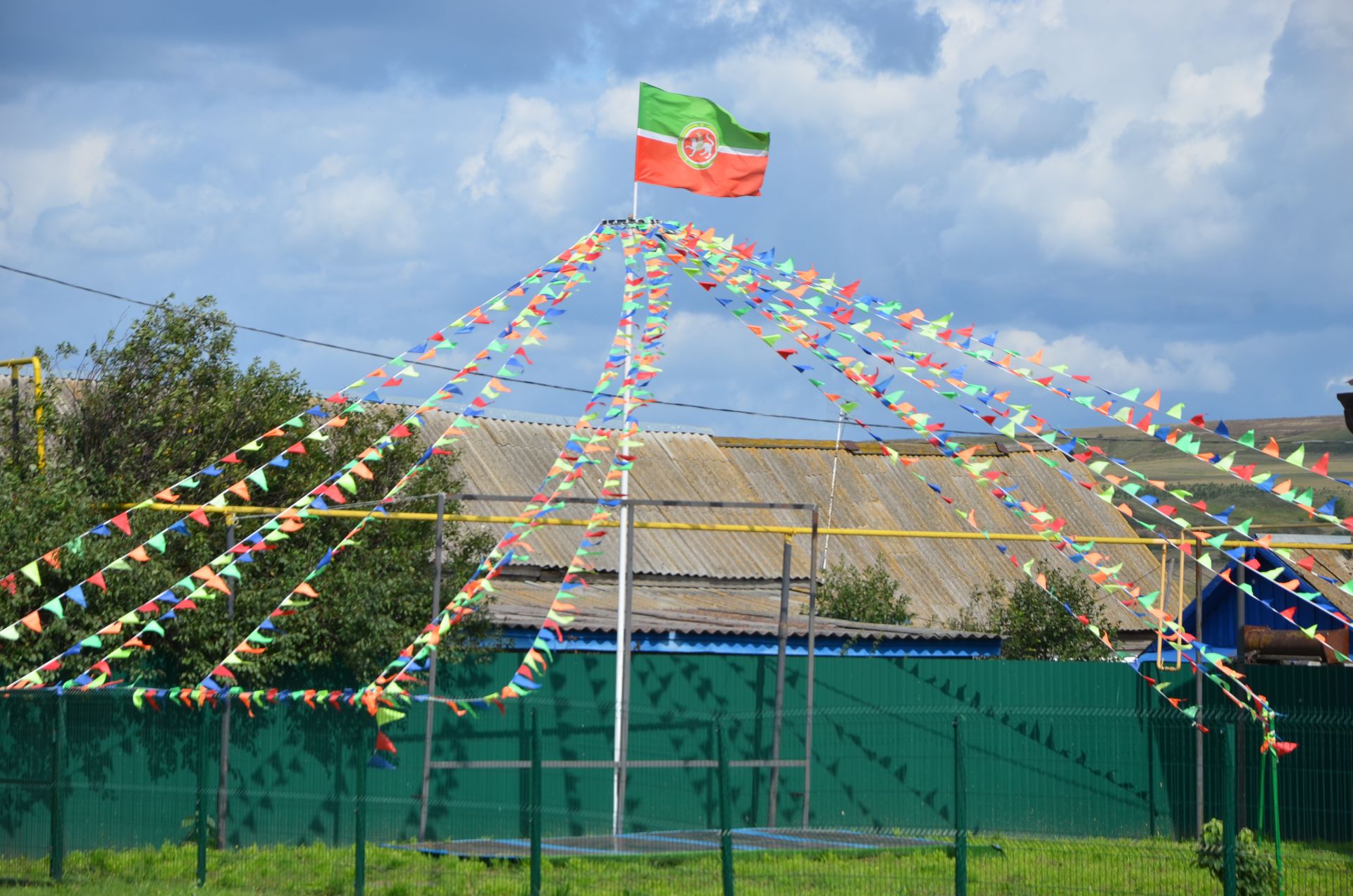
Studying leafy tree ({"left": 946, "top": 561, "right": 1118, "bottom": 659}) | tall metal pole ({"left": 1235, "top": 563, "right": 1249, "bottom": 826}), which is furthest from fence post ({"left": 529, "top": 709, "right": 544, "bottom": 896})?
leafy tree ({"left": 946, "top": 561, "right": 1118, "bottom": 659})

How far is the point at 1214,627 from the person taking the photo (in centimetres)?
2155

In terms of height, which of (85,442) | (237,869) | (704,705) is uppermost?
(85,442)

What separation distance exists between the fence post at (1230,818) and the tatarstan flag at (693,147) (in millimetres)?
5867

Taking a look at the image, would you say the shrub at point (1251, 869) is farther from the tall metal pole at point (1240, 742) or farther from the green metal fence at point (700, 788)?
the tall metal pole at point (1240, 742)

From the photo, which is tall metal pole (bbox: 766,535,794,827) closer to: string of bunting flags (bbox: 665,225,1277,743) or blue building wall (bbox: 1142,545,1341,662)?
string of bunting flags (bbox: 665,225,1277,743)

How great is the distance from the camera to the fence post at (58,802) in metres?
10.6

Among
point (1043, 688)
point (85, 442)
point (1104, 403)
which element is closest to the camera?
point (1104, 403)

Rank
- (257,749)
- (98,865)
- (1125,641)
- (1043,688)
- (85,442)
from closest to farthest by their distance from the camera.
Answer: (98,865), (257,749), (85,442), (1043,688), (1125,641)

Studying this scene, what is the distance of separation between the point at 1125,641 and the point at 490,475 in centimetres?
1196

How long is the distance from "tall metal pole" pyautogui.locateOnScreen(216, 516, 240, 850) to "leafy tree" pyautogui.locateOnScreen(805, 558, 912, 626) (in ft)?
36.1

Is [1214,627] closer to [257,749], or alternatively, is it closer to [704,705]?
[704,705]

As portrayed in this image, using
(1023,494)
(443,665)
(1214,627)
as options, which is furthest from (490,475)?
(1023,494)

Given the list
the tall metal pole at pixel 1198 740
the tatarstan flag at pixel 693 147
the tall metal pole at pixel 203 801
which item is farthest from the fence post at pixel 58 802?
the tall metal pole at pixel 1198 740

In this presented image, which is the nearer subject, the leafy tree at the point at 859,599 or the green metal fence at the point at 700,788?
the green metal fence at the point at 700,788
